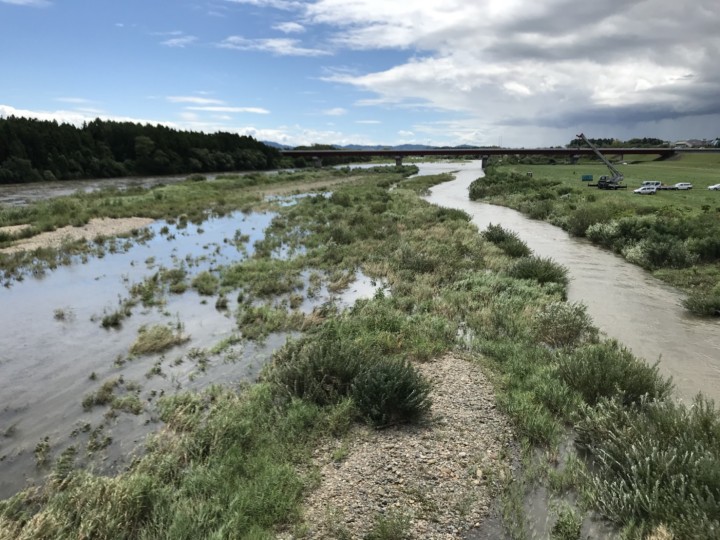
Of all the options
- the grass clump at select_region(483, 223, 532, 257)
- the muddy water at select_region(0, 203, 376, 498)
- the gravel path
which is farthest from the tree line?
the gravel path

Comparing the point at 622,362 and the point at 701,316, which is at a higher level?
the point at 622,362

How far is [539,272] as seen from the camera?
68.7 ft

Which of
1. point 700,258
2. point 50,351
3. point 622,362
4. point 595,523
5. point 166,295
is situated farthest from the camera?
point 700,258

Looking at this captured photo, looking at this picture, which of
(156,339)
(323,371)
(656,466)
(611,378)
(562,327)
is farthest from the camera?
(562,327)

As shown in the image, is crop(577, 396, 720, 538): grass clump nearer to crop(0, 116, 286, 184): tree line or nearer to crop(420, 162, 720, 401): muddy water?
crop(420, 162, 720, 401): muddy water

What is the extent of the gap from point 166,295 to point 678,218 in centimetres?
3431

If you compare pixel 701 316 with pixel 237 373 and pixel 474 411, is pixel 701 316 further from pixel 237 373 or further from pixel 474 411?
pixel 237 373

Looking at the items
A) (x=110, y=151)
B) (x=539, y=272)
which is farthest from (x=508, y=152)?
(x=539, y=272)

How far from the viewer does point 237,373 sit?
12.0 meters

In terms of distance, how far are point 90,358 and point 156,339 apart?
1.82m

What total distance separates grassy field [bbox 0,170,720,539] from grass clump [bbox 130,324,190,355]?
428 millimetres

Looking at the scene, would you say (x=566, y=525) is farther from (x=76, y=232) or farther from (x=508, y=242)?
(x=76, y=232)

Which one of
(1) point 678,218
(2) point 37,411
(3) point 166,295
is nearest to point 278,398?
(2) point 37,411

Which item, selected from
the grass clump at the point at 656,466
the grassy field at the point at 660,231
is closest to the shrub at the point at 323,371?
the grass clump at the point at 656,466
